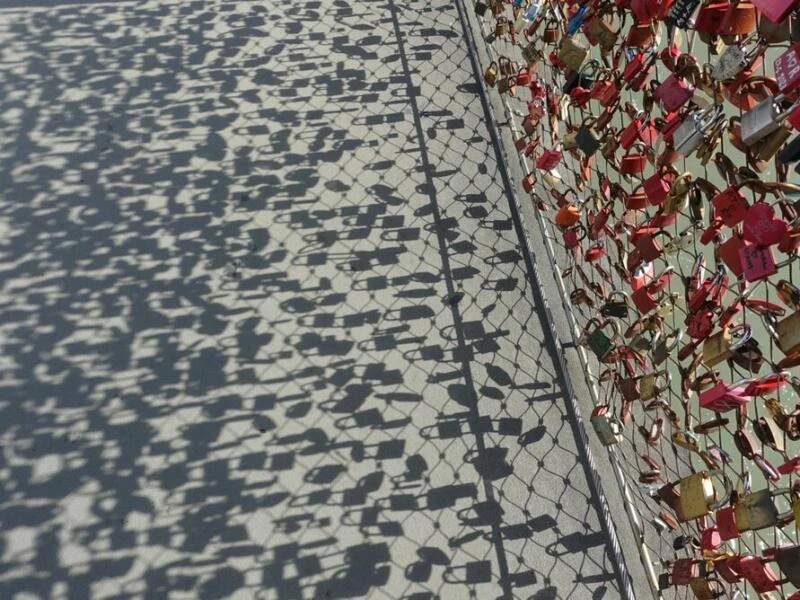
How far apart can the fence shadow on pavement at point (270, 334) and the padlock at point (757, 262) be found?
1286 mm

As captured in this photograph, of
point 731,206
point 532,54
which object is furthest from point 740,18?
point 532,54

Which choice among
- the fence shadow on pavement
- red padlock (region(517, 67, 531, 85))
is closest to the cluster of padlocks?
red padlock (region(517, 67, 531, 85))

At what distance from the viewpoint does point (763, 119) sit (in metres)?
1.50

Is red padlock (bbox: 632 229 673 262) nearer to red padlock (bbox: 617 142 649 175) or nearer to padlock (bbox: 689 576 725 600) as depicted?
red padlock (bbox: 617 142 649 175)

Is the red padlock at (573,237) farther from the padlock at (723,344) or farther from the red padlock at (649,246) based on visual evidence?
the padlock at (723,344)

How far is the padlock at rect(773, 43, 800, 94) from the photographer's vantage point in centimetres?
141

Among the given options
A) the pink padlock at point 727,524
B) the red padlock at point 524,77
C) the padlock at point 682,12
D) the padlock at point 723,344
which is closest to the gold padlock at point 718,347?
the padlock at point 723,344

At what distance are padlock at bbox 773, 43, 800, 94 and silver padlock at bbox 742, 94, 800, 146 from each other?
29 millimetres

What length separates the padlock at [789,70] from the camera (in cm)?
141

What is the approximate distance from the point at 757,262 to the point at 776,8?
54 cm

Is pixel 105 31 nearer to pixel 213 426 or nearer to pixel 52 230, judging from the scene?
pixel 52 230

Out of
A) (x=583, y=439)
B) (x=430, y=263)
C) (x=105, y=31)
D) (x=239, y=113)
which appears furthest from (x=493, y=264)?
(x=105, y=31)

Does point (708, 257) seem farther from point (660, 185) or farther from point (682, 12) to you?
point (682, 12)

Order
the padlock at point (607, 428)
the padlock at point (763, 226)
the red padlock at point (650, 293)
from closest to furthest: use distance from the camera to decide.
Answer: the padlock at point (763, 226) → the red padlock at point (650, 293) → the padlock at point (607, 428)
